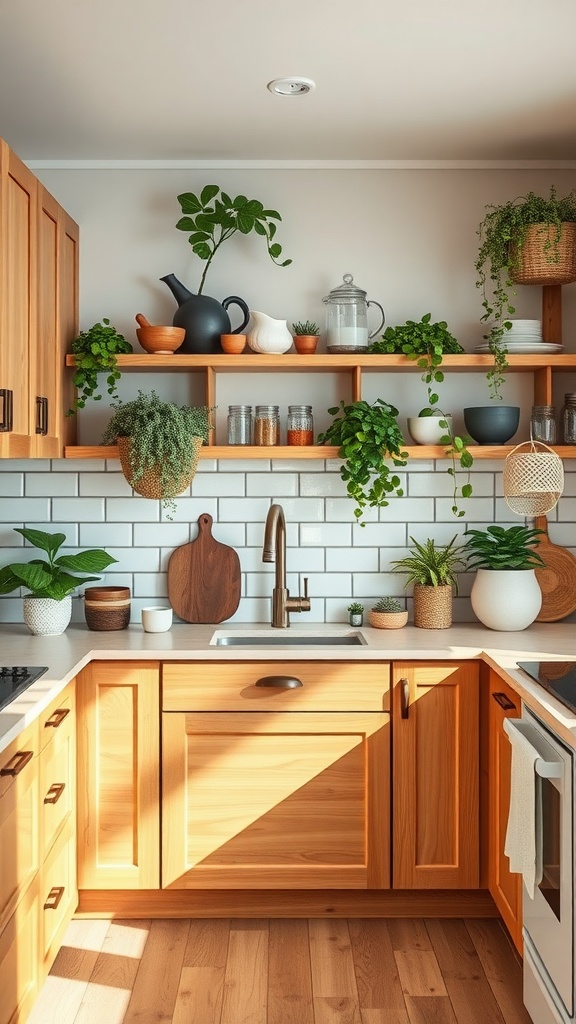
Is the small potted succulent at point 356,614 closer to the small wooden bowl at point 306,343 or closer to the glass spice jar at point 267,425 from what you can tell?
the glass spice jar at point 267,425

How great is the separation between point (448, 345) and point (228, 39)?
1.26 metres

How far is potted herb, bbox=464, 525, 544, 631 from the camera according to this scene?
127 inches

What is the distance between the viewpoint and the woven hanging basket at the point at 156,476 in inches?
125

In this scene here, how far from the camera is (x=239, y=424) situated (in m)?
3.37

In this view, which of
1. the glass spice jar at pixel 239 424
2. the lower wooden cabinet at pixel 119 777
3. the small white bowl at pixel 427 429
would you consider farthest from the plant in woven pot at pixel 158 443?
the small white bowl at pixel 427 429

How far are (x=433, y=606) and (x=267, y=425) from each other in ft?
2.81

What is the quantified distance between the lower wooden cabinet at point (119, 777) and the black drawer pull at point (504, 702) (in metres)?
1.03

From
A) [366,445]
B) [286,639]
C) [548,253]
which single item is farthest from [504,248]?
[286,639]

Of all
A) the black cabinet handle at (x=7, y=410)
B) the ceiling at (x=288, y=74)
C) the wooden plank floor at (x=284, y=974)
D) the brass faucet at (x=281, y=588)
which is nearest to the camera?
the ceiling at (x=288, y=74)

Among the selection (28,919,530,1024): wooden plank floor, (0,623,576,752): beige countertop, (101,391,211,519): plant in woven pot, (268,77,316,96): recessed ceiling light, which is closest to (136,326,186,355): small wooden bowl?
(101,391,211,519): plant in woven pot

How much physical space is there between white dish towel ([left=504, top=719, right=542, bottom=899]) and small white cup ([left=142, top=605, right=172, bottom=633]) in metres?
1.35

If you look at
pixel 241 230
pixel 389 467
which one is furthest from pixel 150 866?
pixel 241 230

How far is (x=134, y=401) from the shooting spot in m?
3.36

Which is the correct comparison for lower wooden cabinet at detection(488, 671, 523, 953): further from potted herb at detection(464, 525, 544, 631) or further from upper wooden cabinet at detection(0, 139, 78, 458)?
upper wooden cabinet at detection(0, 139, 78, 458)
